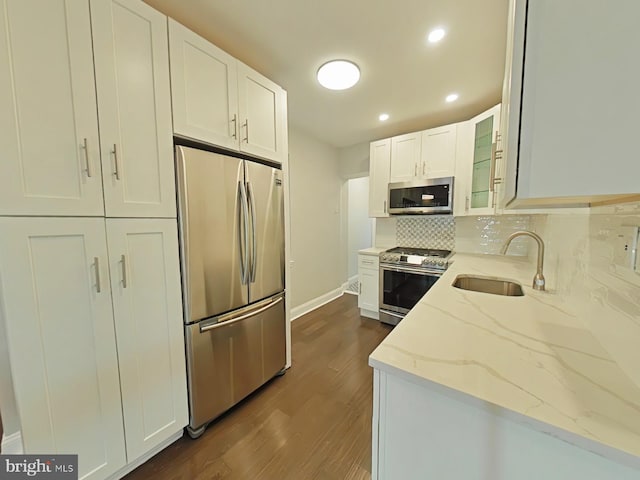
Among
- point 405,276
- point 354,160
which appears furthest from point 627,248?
point 354,160

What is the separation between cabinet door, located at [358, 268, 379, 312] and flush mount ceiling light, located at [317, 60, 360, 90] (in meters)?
2.09

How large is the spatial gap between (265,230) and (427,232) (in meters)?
2.36

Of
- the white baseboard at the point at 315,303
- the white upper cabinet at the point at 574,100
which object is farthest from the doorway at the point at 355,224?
the white upper cabinet at the point at 574,100

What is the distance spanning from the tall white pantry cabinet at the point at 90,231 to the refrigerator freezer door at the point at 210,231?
0.07m

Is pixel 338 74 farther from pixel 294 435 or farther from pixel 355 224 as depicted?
pixel 355 224

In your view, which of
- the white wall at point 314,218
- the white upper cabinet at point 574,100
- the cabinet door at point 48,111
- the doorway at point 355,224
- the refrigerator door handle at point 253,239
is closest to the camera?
the white upper cabinet at point 574,100

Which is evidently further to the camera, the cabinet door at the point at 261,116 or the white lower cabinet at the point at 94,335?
the cabinet door at the point at 261,116

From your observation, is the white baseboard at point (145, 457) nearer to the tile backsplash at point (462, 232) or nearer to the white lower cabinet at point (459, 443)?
the white lower cabinet at point (459, 443)

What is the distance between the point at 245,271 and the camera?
1657mm

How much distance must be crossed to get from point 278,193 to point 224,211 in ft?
1.67

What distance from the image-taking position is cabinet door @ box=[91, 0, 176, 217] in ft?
3.54

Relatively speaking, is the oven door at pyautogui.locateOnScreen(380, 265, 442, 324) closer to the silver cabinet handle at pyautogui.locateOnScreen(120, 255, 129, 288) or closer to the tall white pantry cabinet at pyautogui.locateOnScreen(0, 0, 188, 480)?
the tall white pantry cabinet at pyautogui.locateOnScreen(0, 0, 188, 480)

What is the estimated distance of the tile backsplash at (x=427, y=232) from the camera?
3.07 meters

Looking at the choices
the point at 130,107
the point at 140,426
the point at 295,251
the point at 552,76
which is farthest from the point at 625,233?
the point at 295,251
